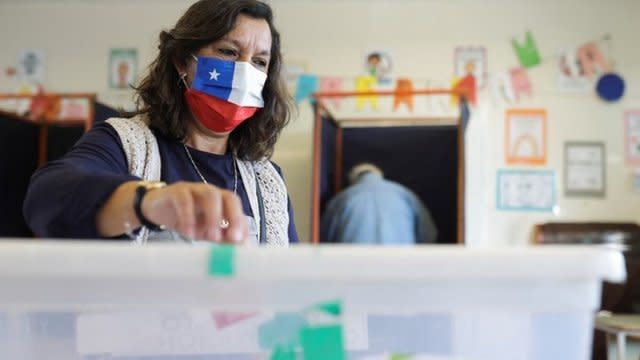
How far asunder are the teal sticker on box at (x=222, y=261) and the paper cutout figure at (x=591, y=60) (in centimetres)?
309

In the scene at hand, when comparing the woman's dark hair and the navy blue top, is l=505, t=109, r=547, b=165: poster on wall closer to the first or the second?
the woman's dark hair

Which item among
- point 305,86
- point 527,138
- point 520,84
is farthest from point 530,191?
point 305,86

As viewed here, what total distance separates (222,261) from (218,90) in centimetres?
61

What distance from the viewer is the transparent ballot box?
36 cm

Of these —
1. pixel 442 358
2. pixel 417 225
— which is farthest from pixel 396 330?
pixel 417 225

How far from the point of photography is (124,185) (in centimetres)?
47

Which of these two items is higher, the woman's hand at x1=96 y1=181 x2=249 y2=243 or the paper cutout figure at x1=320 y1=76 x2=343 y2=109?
the paper cutout figure at x1=320 y1=76 x2=343 y2=109

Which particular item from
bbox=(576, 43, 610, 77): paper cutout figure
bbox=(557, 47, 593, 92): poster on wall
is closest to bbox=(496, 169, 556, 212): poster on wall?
bbox=(557, 47, 593, 92): poster on wall

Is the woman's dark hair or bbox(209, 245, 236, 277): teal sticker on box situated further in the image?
the woman's dark hair

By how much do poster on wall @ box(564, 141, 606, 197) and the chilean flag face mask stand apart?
252 cm

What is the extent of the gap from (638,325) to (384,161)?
4.41 feet

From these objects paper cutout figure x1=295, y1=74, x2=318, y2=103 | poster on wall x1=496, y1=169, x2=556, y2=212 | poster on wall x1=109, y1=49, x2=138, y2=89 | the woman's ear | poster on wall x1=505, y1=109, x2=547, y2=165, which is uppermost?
poster on wall x1=109, y1=49, x2=138, y2=89

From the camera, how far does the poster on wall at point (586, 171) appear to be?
118 inches

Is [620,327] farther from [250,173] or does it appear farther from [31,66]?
[31,66]
